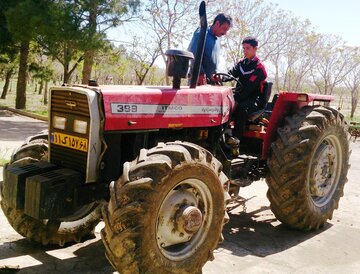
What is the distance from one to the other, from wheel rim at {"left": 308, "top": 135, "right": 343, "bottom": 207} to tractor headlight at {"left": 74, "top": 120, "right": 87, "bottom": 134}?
288cm

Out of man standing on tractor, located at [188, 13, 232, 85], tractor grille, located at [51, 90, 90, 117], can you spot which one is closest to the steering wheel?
man standing on tractor, located at [188, 13, 232, 85]

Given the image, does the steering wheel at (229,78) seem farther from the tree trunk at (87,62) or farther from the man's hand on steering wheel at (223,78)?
the tree trunk at (87,62)

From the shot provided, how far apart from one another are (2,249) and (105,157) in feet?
4.70

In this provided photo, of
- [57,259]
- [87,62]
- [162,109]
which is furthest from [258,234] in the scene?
[87,62]

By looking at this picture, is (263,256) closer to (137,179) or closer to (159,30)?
(137,179)

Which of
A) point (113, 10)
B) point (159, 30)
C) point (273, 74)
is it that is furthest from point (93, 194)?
point (273, 74)

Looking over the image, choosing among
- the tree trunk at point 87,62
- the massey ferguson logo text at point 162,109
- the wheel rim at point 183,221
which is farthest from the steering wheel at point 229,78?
the tree trunk at point 87,62

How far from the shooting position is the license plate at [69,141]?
3784 millimetres

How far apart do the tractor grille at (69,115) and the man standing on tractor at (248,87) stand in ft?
7.19

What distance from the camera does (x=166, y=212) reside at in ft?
11.9

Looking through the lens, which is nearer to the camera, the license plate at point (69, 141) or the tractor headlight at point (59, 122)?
the license plate at point (69, 141)

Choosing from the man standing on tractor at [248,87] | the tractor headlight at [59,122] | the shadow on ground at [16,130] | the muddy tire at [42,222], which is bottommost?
the shadow on ground at [16,130]

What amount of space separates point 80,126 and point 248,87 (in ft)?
8.27

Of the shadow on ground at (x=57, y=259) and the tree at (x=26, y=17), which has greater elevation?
the tree at (x=26, y=17)
